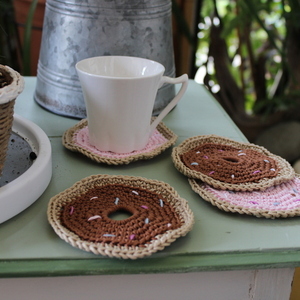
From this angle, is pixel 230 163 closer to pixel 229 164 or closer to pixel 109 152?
pixel 229 164

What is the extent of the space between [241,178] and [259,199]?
3cm

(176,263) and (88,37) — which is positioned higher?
(88,37)

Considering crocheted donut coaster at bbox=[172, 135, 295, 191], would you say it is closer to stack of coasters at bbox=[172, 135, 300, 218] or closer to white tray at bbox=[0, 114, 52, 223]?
stack of coasters at bbox=[172, 135, 300, 218]

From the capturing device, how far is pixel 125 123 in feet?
1.35

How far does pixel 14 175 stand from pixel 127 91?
0.13 metres

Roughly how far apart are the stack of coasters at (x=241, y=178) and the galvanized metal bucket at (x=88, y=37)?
0.15m

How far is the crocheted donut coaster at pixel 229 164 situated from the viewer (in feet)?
1.21

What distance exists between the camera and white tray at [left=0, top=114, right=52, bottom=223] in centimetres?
31

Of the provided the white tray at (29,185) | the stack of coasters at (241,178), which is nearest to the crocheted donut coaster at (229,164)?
the stack of coasters at (241,178)

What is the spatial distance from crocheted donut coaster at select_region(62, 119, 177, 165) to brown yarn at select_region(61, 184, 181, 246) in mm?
55

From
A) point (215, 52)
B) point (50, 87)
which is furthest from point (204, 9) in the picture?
point (50, 87)

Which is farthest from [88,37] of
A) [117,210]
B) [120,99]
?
[117,210]

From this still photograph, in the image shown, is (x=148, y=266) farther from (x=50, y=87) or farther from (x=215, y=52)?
(x=215, y=52)

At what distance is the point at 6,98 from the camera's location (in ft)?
0.93
